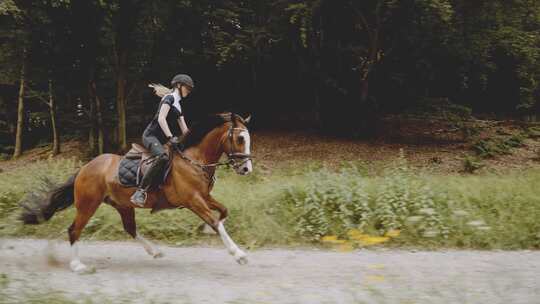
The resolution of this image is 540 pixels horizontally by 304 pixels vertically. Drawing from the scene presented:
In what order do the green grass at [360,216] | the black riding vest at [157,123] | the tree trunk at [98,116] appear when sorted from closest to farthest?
the black riding vest at [157,123]
the green grass at [360,216]
the tree trunk at [98,116]

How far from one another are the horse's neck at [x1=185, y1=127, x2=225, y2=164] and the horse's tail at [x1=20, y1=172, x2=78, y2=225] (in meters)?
2.10

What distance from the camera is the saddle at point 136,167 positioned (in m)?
7.59

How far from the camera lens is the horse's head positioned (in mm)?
7121

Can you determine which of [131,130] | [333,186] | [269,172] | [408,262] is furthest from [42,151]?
[408,262]

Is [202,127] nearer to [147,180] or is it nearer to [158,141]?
[158,141]

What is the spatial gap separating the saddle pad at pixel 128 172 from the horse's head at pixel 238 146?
144 centimetres

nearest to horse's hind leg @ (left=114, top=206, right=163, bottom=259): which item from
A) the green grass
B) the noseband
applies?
the green grass

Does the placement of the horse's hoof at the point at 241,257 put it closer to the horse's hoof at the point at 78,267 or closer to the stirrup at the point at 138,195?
the stirrup at the point at 138,195

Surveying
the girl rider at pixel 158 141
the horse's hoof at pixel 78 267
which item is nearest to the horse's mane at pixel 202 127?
the girl rider at pixel 158 141

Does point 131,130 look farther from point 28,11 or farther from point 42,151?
point 28,11

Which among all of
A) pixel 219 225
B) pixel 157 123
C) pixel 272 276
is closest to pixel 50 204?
pixel 157 123

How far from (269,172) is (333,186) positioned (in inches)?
308

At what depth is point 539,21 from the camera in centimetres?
1778

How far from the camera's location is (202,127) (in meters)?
7.73
